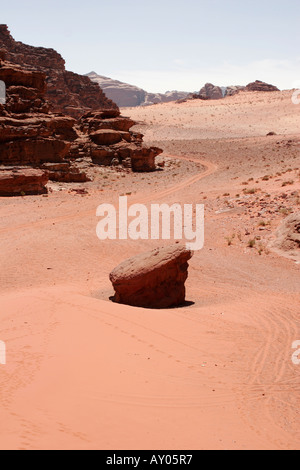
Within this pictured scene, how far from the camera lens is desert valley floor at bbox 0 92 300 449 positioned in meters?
3.97

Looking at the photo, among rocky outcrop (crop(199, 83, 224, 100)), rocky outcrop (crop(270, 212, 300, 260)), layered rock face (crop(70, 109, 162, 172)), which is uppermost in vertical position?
rocky outcrop (crop(199, 83, 224, 100))

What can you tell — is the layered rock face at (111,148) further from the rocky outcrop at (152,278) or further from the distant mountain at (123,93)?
the distant mountain at (123,93)

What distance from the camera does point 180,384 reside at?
503 centimetres

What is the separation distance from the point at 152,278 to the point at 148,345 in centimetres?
249

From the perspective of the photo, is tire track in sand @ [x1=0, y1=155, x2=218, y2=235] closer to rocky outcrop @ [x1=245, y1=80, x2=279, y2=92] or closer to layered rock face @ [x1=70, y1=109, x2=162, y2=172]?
layered rock face @ [x1=70, y1=109, x2=162, y2=172]

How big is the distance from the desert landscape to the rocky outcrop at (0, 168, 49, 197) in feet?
0.20

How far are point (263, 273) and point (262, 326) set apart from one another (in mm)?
3983

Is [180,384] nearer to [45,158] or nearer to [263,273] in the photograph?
[263,273]

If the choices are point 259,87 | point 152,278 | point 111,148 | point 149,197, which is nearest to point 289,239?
point 152,278

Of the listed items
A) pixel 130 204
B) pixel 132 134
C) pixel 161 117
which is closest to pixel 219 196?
pixel 130 204

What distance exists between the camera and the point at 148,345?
611cm

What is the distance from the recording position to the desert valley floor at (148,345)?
3969 mm

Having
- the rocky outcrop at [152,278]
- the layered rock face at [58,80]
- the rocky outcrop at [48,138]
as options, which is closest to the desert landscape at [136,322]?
the rocky outcrop at [48,138]

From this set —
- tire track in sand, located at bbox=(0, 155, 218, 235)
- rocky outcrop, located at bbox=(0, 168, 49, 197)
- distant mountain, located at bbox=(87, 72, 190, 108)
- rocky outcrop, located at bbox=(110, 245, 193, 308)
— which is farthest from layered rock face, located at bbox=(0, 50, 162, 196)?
distant mountain, located at bbox=(87, 72, 190, 108)
